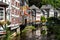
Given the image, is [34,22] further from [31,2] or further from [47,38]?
[31,2]

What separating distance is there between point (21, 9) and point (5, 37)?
19090 millimetres

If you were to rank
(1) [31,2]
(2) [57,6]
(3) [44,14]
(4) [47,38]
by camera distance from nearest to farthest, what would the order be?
(4) [47,38] < (3) [44,14] < (2) [57,6] < (1) [31,2]

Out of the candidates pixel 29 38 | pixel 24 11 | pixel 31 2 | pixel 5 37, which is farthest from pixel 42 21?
pixel 31 2

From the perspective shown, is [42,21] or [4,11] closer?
[4,11]

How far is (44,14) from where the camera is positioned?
130 ft

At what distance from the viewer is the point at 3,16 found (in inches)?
1017

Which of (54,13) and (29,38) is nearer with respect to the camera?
(29,38)

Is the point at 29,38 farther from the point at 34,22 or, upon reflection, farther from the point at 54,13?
the point at 54,13

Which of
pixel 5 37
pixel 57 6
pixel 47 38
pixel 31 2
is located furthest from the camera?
pixel 31 2

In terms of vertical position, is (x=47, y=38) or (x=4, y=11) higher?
(x=4, y=11)

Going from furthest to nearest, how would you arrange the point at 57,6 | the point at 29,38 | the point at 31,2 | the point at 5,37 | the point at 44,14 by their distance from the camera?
the point at 31,2 < the point at 57,6 < the point at 44,14 < the point at 29,38 < the point at 5,37

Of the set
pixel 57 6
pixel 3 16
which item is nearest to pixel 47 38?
pixel 3 16

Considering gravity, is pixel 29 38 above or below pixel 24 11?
below

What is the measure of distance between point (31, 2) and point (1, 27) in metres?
31.4
